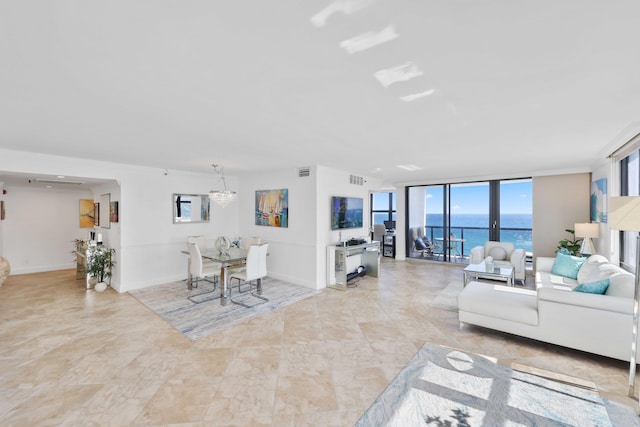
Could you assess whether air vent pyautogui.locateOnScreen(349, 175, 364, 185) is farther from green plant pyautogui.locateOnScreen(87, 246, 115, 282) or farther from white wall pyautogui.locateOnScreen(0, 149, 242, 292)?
green plant pyautogui.locateOnScreen(87, 246, 115, 282)

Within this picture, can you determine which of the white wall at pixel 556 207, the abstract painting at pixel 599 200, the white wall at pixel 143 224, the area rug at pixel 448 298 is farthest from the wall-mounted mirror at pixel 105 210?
the white wall at pixel 556 207

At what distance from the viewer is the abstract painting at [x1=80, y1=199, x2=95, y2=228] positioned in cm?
690

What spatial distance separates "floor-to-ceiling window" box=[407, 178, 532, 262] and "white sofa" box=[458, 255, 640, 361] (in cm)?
344

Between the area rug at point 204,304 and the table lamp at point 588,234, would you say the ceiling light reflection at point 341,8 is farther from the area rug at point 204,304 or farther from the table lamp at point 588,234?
the table lamp at point 588,234

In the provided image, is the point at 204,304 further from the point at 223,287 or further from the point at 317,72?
the point at 317,72

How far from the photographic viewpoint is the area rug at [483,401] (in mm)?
1931

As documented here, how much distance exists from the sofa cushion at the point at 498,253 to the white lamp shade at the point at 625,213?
4162 millimetres

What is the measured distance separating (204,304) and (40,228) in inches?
215

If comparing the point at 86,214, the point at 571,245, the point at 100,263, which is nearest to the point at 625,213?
the point at 571,245

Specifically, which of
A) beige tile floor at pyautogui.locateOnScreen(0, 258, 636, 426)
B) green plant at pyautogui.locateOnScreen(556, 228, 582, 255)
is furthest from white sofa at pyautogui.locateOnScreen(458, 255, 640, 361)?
green plant at pyautogui.locateOnScreen(556, 228, 582, 255)

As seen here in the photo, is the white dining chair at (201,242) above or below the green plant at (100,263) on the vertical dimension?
above

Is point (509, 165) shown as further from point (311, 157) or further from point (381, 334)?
point (381, 334)

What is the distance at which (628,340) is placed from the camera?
253 cm

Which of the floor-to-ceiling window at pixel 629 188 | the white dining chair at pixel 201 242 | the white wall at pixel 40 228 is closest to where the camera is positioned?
the floor-to-ceiling window at pixel 629 188
